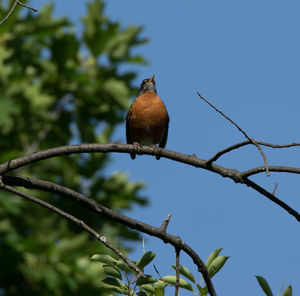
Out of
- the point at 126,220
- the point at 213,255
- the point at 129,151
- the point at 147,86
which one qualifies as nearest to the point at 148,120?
the point at 147,86

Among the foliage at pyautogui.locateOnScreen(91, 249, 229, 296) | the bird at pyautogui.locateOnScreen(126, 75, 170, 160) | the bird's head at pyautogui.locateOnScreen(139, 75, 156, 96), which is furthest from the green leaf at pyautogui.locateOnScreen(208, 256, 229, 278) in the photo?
the bird's head at pyautogui.locateOnScreen(139, 75, 156, 96)

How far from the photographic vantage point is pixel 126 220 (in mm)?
3414

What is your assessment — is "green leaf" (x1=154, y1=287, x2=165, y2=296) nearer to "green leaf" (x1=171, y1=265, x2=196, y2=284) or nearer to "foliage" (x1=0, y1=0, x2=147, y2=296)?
"green leaf" (x1=171, y1=265, x2=196, y2=284)

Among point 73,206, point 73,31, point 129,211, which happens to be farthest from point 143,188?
point 73,31

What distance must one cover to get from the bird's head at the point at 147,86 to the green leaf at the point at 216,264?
5700mm

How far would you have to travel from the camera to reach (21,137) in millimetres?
8523

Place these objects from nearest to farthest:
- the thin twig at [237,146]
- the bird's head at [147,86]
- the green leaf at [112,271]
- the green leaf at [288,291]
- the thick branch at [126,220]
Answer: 1. the green leaf at [288,291]
2. the green leaf at [112,271]
3. the thick branch at [126,220]
4. the thin twig at [237,146]
5. the bird's head at [147,86]

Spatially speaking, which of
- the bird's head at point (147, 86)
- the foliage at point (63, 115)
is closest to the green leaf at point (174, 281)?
the foliage at point (63, 115)

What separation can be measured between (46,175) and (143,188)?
155cm

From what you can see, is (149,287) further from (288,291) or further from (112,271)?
(288,291)

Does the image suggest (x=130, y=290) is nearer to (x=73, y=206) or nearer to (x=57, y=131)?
(x=73, y=206)

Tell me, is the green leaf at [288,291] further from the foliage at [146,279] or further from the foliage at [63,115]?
the foliage at [63,115]

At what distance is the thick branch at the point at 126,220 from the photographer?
314cm

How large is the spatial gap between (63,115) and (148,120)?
2.19 m
